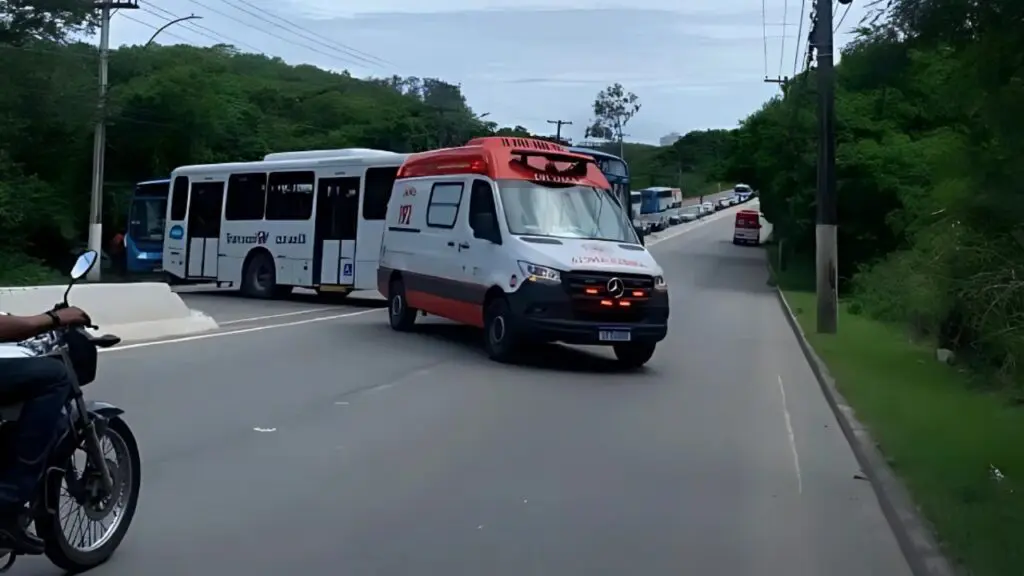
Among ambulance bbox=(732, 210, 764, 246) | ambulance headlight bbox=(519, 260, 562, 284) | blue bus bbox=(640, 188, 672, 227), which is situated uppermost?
blue bus bbox=(640, 188, 672, 227)

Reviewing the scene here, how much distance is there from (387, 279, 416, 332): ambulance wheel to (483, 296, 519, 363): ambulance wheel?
3222 millimetres

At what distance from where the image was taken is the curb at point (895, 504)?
682cm

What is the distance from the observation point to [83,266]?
6.17 m

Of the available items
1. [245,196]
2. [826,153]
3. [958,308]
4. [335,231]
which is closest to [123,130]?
[245,196]

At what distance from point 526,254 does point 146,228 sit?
24.6m

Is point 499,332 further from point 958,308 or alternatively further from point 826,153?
point 826,153

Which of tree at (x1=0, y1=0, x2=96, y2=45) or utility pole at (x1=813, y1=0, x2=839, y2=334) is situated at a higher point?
tree at (x1=0, y1=0, x2=96, y2=45)

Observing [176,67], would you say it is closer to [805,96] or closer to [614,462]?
[805,96]

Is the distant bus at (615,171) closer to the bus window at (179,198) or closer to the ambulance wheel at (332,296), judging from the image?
the ambulance wheel at (332,296)

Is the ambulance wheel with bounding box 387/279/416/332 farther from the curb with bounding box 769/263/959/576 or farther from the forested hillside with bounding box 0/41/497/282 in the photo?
the forested hillside with bounding box 0/41/497/282

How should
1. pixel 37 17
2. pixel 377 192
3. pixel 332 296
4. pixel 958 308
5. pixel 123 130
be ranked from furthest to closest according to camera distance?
pixel 123 130 → pixel 37 17 → pixel 332 296 → pixel 377 192 → pixel 958 308

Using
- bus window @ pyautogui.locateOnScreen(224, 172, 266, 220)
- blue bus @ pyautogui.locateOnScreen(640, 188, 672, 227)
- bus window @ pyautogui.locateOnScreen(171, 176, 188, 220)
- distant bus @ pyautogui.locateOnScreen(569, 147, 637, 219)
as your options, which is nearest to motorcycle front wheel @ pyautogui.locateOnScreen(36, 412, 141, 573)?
distant bus @ pyautogui.locateOnScreen(569, 147, 637, 219)

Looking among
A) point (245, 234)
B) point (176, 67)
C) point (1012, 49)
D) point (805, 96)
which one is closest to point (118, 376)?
point (1012, 49)

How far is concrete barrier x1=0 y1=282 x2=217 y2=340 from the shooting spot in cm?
1526
